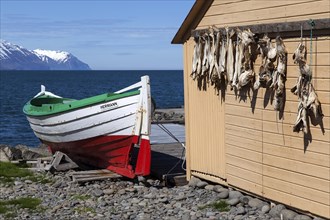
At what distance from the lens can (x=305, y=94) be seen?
28.9 feet

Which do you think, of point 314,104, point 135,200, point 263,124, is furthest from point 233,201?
point 314,104

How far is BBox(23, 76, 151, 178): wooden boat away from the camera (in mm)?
13141

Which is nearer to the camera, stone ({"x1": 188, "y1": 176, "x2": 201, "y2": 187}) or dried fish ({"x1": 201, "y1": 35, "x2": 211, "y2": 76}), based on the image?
dried fish ({"x1": 201, "y1": 35, "x2": 211, "y2": 76})

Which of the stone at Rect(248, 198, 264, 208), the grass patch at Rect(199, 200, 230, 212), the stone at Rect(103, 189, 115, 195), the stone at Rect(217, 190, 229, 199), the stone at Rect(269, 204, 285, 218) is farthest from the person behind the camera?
the stone at Rect(103, 189, 115, 195)

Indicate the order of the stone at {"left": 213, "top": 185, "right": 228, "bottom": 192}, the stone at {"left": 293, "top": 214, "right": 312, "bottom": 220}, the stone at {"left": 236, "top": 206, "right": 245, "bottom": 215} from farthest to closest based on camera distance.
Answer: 1. the stone at {"left": 213, "top": 185, "right": 228, "bottom": 192}
2. the stone at {"left": 236, "top": 206, "right": 245, "bottom": 215}
3. the stone at {"left": 293, "top": 214, "right": 312, "bottom": 220}

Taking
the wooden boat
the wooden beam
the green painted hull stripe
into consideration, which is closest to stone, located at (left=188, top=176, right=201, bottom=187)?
the wooden boat

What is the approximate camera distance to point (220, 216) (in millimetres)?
10164

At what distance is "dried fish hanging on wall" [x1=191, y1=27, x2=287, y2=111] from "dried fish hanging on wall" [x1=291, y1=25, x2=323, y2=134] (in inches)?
17.7

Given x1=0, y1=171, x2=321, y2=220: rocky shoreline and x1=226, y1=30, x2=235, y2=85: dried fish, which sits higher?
x1=226, y1=30, x2=235, y2=85: dried fish

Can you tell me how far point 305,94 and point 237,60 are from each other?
1949mm

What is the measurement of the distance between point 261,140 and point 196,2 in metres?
3.02

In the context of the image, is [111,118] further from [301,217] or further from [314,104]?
[314,104]

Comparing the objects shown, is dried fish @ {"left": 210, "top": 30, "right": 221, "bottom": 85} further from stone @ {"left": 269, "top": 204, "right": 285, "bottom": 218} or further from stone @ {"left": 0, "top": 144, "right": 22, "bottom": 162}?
stone @ {"left": 0, "top": 144, "right": 22, "bottom": 162}

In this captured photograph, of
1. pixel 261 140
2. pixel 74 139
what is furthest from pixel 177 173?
pixel 261 140
